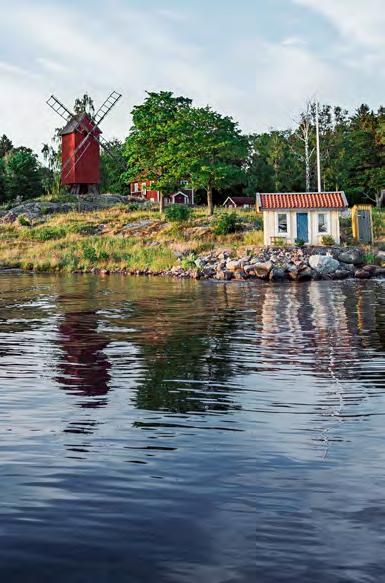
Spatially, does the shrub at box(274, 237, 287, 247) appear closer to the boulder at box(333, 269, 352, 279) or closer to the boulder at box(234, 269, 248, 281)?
the boulder at box(333, 269, 352, 279)

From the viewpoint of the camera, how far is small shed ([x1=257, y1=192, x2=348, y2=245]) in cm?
4694

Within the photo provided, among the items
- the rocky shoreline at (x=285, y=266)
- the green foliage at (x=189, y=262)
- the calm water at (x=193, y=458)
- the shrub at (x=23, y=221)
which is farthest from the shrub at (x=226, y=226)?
the calm water at (x=193, y=458)

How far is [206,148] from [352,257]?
2548 cm

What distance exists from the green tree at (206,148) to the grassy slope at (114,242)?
3564mm

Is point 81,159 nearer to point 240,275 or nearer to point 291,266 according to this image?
point 240,275

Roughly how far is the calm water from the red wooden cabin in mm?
69663

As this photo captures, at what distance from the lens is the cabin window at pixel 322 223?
47.1 m

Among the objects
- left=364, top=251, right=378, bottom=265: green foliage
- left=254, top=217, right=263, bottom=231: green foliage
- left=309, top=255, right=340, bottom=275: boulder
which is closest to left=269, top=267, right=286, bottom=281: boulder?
left=309, top=255, right=340, bottom=275: boulder

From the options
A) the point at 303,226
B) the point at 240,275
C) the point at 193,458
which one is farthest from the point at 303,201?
the point at 193,458

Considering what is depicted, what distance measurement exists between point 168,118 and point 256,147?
23899 millimetres

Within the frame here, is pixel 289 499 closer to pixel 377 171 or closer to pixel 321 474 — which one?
pixel 321 474

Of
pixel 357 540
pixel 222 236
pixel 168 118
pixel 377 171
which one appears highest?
pixel 168 118

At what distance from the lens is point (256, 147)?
9806 cm

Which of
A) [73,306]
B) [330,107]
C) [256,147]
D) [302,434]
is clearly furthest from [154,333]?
[330,107]
